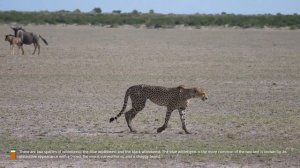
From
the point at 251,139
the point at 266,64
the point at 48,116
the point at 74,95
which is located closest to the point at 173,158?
the point at 251,139

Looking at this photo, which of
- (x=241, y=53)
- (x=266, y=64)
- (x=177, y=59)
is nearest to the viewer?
(x=266, y=64)

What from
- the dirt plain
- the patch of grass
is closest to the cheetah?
the dirt plain

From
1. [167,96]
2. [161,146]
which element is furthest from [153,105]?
[161,146]

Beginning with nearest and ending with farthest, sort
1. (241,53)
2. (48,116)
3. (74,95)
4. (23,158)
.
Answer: (23,158)
(48,116)
(74,95)
(241,53)

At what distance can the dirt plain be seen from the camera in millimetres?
11035

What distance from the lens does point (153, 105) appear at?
15.9 m

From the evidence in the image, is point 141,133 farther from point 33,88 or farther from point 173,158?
point 33,88

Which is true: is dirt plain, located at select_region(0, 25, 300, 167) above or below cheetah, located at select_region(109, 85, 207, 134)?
below

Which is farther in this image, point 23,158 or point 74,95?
point 74,95

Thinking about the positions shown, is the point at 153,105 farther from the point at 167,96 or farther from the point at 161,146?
the point at 161,146

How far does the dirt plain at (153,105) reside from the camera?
11.0m

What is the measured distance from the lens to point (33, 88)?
1828 centimetres

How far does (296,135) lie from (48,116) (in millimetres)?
4912

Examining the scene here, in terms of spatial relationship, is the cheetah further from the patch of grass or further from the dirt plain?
the patch of grass
